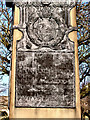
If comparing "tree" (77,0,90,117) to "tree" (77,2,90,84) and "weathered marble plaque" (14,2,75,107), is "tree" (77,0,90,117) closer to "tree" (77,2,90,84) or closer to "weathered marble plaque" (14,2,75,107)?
"tree" (77,2,90,84)

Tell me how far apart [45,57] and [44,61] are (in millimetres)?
104

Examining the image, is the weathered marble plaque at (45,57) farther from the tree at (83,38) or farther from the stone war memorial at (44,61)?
the tree at (83,38)

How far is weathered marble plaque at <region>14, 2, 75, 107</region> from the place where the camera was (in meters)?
4.56

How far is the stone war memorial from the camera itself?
14.8 feet

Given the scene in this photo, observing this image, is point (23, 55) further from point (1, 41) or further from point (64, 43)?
point (1, 41)

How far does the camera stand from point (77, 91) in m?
4.63

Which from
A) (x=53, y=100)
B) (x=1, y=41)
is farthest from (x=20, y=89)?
(x=1, y=41)

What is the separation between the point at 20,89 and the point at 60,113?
1067 mm

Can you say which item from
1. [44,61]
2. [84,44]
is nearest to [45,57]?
[44,61]

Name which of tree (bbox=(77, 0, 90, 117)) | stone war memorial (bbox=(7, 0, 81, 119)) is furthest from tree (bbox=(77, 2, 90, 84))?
stone war memorial (bbox=(7, 0, 81, 119))

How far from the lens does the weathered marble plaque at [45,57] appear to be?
456 centimetres

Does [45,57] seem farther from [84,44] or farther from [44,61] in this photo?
[84,44]

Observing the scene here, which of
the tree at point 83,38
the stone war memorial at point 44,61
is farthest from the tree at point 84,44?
the stone war memorial at point 44,61

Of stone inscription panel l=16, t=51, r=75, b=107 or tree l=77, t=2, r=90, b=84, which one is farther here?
tree l=77, t=2, r=90, b=84
